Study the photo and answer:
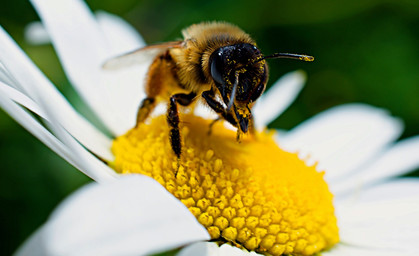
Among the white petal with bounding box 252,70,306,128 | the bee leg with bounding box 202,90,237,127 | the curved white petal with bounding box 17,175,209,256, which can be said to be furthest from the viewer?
the white petal with bounding box 252,70,306,128

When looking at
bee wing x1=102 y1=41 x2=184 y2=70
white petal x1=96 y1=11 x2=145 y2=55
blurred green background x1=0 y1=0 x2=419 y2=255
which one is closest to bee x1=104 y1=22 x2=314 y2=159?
bee wing x1=102 y1=41 x2=184 y2=70

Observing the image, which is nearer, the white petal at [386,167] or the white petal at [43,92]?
the white petal at [43,92]

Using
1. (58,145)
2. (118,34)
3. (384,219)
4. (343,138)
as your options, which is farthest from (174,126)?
(343,138)

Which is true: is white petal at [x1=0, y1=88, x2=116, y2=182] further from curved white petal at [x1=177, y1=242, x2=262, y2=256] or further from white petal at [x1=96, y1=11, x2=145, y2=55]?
white petal at [x1=96, y1=11, x2=145, y2=55]

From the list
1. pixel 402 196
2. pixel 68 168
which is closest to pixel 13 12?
pixel 68 168

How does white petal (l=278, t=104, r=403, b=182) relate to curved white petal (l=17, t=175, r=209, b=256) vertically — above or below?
above

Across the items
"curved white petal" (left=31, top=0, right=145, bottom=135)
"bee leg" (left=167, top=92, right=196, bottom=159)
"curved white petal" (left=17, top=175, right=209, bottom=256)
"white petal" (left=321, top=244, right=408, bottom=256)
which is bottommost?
"curved white petal" (left=17, top=175, right=209, bottom=256)

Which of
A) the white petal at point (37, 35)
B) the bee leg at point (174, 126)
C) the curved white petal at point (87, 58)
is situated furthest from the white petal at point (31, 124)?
the white petal at point (37, 35)

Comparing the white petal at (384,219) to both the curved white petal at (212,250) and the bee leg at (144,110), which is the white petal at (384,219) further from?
the bee leg at (144,110)
